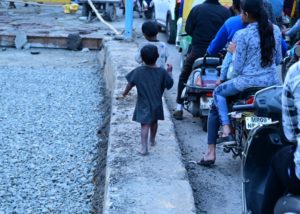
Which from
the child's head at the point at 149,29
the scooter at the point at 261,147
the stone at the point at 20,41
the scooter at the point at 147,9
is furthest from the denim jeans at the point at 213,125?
the scooter at the point at 147,9

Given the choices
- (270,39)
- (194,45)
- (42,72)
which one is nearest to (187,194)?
(270,39)

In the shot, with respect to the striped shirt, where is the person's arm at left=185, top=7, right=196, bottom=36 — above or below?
below

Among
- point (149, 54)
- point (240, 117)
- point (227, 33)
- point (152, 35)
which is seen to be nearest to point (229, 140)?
point (240, 117)

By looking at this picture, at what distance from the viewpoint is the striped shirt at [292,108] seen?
9.84ft

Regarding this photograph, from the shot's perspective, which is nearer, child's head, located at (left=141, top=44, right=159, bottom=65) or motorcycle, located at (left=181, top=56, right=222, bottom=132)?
child's head, located at (left=141, top=44, right=159, bottom=65)

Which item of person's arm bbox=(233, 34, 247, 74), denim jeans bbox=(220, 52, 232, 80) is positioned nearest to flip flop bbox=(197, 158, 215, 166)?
denim jeans bbox=(220, 52, 232, 80)

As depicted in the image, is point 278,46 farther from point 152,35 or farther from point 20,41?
point 20,41

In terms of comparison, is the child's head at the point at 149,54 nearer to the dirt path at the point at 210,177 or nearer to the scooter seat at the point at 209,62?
the dirt path at the point at 210,177

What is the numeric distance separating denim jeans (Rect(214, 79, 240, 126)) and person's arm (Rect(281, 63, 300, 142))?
7.95 feet

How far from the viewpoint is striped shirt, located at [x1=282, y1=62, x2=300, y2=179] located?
118 inches

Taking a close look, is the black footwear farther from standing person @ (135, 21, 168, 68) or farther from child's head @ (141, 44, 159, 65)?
standing person @ (135, 21, 168, 68)

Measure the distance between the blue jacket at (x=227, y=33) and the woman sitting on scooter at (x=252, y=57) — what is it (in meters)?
0.56

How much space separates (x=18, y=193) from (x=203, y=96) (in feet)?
8.53

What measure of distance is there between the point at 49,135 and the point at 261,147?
14.0ft
